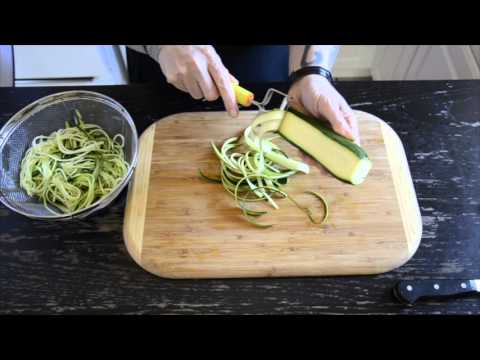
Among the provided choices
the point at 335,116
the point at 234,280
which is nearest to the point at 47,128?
the point at 234,280

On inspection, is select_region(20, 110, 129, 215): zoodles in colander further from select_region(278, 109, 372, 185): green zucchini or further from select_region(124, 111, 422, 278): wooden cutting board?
select_region(278, 109, 372, 185): green zucchini

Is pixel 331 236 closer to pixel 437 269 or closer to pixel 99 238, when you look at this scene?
pixel 437 269

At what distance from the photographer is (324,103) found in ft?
3.93

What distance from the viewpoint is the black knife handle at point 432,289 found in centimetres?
96

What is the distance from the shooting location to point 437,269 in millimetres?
1020

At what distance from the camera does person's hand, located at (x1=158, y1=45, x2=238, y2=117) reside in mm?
1173

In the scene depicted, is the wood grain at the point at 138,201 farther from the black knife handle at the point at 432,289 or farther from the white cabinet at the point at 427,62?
the white cabinet at the point at 427,62

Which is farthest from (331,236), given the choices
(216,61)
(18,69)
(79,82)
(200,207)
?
(18,69)

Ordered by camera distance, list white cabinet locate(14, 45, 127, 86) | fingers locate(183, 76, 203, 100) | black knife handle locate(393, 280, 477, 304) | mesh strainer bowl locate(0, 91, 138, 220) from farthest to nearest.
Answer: white cabinet locate(14, 45, 127, 86)
fingers locate(183, 76, 203, 100)
mesh strainer bowl locate(0, 91, 138, 220)
black knife handle locate(393, 280, 477, 304)

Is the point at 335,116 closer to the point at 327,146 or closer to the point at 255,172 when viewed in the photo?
the point at 327,146

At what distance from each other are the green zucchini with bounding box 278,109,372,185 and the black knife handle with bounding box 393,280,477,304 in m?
0.29

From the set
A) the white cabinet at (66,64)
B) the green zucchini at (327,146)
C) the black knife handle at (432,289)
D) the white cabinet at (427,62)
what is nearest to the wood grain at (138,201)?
the green zucchini at (327,146)

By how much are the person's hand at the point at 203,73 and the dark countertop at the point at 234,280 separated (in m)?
0.38

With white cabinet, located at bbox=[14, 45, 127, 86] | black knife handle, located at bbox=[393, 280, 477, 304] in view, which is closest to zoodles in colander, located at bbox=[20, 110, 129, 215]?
black knife handle, located at bbox=[393, 280, 477, 304]
